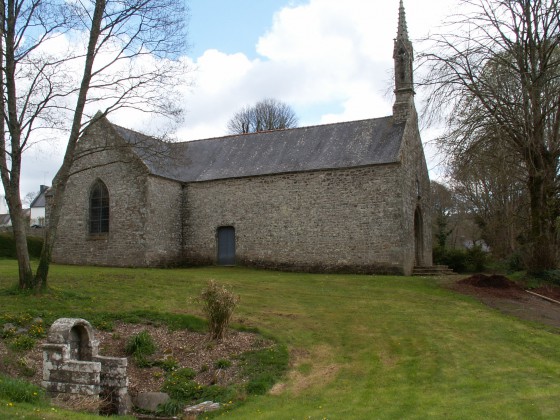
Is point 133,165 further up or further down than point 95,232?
further up

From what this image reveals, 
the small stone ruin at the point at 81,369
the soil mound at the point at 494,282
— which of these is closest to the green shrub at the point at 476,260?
the soil mound at the point at 494,282

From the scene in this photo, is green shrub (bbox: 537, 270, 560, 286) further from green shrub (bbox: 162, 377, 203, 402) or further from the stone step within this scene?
green shrub (bbox: 162, 377, 203, 402)

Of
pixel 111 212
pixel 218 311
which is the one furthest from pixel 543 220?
pixel 111 212

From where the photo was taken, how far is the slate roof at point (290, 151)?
975 inches

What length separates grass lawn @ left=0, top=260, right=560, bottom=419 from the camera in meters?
7.70

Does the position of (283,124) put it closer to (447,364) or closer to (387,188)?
(387,188)

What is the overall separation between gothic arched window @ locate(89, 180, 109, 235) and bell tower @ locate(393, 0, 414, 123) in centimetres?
1512

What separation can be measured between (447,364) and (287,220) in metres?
16.2

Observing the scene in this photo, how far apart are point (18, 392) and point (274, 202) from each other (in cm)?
1921

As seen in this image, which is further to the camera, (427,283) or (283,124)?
(283,124)

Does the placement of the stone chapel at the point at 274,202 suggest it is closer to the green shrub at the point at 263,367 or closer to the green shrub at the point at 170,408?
the green shrub at the point at 263,367

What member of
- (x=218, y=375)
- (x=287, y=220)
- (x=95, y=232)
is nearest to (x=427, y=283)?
(x=287, y=220)

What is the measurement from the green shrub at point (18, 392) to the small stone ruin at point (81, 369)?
0.99 m

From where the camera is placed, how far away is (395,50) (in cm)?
2641
